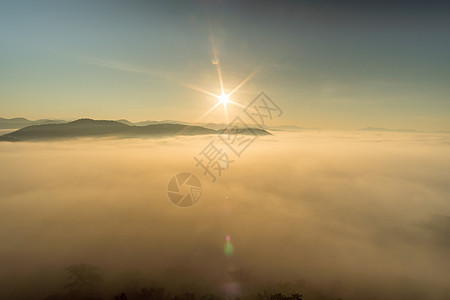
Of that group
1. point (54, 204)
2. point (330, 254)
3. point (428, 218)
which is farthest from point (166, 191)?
point (428, 218)

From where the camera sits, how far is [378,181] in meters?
194

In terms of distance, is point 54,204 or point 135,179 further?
point 135,179

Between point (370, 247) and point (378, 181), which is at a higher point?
point (378, 181)

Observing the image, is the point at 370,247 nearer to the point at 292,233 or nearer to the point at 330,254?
the point at 330,254

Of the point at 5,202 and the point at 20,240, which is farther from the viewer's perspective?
the point at 5,202

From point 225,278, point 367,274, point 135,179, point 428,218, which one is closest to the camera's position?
point 225,278

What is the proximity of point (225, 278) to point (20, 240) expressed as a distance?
12985cm

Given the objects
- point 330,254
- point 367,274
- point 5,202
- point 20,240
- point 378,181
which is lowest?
point 367,274

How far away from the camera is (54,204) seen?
144m

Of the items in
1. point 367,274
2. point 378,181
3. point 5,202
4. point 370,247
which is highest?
point 378,181

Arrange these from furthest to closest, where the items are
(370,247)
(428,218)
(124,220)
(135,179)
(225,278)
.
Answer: (135,179), (124,220), (428,218), (370,247), (225,278)

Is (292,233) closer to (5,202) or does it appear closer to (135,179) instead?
(135,179)

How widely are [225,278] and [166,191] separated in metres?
110

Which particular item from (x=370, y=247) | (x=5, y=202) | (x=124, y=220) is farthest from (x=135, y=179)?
(x=370, y=247)
